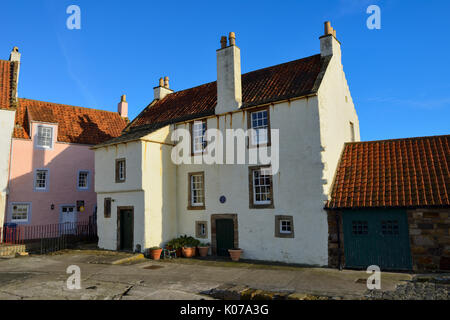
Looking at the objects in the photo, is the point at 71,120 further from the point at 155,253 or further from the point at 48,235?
the point at 155,253

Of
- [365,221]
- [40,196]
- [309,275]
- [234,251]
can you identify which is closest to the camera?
[309,275]

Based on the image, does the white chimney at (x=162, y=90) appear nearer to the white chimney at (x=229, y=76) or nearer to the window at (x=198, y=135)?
the window at (x=198, y=135)

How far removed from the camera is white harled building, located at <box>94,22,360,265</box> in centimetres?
1554

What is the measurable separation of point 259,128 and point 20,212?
18099 mm

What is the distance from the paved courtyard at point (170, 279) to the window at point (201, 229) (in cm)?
194

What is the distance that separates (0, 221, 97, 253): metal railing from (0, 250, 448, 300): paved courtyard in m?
4.07

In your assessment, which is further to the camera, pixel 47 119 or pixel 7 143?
pixel 47 119

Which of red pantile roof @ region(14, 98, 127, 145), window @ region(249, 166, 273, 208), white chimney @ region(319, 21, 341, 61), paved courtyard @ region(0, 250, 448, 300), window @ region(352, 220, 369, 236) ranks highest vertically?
white chimney @ region(319, 21, 341, 61)

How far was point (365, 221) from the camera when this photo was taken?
46.6 ft

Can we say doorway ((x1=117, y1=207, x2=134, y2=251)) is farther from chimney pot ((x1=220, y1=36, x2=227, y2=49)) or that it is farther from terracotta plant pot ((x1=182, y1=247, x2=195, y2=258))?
chimney pot ((x1=220, y1=36, x2=227, y2=49))

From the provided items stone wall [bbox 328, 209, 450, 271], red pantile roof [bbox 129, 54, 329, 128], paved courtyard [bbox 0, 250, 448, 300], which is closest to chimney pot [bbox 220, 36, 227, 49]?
red pantile roof [bbox 129, 54, 329, 128]
